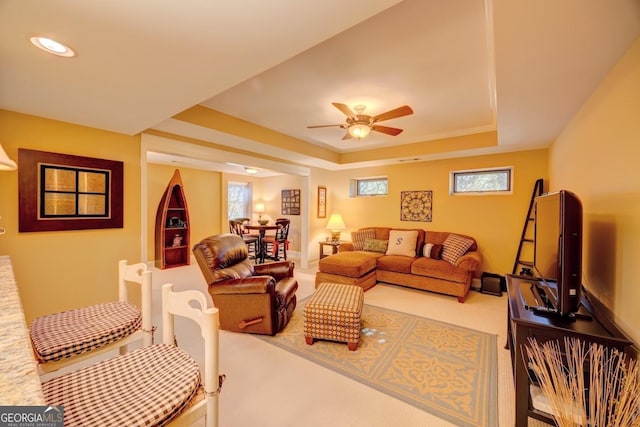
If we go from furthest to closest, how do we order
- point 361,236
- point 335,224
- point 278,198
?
point 278,198 → point 335,224 → point 361,236

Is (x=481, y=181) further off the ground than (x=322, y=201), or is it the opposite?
(x=481, y=181)

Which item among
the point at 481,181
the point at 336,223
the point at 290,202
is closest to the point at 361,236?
the point at 336,223

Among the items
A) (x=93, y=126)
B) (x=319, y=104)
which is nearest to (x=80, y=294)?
(x=93, y=126)

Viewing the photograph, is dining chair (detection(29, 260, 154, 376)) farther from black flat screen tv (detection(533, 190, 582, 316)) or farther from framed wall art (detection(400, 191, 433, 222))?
framed wall art (detection(400, 191, 433, 222))

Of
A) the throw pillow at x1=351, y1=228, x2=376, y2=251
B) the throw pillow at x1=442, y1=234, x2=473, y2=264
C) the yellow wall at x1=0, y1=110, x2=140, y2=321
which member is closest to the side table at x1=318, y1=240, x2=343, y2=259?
the throw pillow at x1=351, y1=228, x2=376, y2=251

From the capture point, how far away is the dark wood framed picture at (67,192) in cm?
224

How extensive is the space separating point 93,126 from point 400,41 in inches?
116

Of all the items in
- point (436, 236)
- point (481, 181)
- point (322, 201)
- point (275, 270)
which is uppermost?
point (481, 181)

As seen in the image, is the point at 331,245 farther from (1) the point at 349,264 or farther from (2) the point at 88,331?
(2) the point at 88,331

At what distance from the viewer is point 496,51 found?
4.99 feet

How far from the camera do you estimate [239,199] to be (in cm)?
785

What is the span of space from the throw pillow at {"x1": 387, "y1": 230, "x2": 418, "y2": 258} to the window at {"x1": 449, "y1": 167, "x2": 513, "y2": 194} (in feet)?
3.62

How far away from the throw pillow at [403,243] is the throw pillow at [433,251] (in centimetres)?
20

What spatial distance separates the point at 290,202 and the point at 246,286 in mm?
4908
